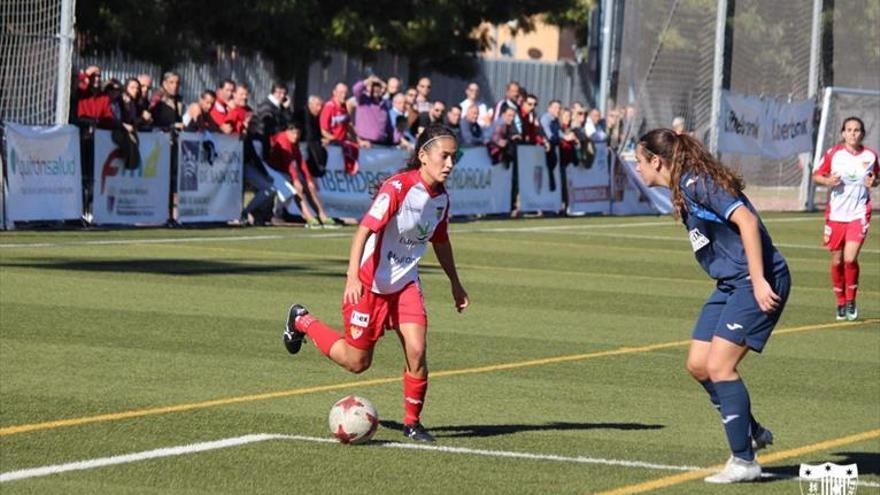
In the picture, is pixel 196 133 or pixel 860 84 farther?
pixel 860 84

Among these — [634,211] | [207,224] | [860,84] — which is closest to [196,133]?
[207,224]

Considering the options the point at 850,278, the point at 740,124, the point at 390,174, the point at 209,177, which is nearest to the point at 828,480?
the point at 850,278

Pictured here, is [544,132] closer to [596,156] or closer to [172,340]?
[596,156]

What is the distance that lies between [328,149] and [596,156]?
26.9 feet

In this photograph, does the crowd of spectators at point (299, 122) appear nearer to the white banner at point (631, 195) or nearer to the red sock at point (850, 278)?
the white banner at point (631, 195)

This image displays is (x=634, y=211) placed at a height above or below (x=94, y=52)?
below

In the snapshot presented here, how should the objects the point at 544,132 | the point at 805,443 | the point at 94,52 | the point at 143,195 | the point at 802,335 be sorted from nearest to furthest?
the point at 805,443 → the point at 802,335 → the point at 143,195 → the point at 544,132 → the point at 94,52

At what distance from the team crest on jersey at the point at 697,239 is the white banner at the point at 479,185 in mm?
22654

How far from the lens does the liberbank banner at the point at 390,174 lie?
3022cm

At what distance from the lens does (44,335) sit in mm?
14172

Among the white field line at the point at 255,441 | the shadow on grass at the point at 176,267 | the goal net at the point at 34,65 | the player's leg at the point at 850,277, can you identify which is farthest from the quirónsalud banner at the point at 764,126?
the white field line at the point at 255,441

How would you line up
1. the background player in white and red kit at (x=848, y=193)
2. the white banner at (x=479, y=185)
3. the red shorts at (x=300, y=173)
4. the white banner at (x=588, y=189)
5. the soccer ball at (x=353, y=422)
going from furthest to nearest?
the white banner at (x=588, y=189) → the white banner at (x=479, y=185) → the red shorts at (x=300, y=173) → the background player in white and red kit at (x=848, y=193) → the soccer ball at (x=353, y=422)

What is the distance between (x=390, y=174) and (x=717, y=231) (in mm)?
20325

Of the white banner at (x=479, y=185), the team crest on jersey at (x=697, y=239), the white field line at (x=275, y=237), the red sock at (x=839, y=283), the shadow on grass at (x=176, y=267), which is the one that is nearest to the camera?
the team crest on jersey at (x=697, y=239)
